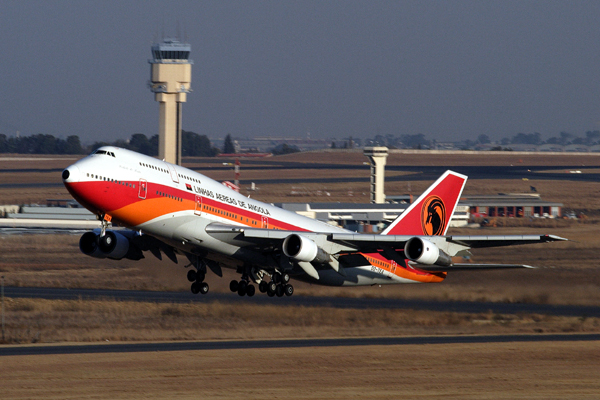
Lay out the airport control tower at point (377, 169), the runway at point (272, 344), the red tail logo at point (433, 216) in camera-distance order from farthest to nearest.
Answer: the airport control tower at point (377, 169) < the red tail logo at point (433, 216) < the runway at point (272, 344)

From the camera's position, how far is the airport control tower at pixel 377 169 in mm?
104875

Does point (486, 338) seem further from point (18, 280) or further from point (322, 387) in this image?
point (18, 280)

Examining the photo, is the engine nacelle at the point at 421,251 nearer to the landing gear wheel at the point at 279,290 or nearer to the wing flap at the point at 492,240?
the wing flap at the point at 492,240

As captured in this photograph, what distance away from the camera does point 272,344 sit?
139 feet

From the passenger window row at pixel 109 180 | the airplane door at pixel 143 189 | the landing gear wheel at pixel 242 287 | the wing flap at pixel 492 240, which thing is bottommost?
the landing gear wheel at pixel 242 287

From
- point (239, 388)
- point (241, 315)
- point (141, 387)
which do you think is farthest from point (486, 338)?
point (141, 387)

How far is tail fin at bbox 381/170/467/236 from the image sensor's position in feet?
157

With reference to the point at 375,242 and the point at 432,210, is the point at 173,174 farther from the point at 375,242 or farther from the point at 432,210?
the point at 432,210

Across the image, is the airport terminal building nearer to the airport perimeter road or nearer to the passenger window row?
the airport perimeter road

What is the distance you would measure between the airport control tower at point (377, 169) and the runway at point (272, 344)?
5965 cm

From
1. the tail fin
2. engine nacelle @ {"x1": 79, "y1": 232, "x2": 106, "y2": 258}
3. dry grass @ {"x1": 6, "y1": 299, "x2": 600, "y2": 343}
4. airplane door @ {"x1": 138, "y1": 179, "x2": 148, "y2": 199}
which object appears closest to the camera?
airplane door @ {"x1": 138, "y1": 179, "x2": 148, "y2": 199}

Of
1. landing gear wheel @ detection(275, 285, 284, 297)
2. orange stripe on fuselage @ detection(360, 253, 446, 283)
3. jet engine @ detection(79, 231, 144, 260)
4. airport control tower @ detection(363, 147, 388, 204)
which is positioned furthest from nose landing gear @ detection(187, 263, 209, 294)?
airport control tower @ detection(363, 147, 388, 204)

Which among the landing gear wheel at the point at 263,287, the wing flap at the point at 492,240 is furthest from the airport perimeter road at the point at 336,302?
the wing flap at the point at 492,240

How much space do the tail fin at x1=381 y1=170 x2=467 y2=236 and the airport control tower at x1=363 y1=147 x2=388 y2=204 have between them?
181ft
